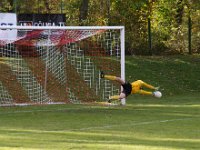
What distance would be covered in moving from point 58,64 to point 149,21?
51.6ft

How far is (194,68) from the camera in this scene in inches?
1447

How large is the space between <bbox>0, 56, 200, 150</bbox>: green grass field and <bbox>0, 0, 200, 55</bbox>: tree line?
1098 cm

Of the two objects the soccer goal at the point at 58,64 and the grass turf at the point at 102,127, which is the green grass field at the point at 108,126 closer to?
the grass turf at the point at 102,127

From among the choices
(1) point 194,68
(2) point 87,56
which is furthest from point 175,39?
(2) point 87,56

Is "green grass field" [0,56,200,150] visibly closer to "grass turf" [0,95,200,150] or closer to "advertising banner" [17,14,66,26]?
"grass turf" [0,95,200,150]

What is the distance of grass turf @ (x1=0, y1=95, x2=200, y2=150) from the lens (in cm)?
1396

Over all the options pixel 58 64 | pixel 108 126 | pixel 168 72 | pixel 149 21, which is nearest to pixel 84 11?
pixel 149 21

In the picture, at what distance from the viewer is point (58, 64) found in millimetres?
26688

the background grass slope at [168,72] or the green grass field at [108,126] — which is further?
the background grass slope at [168,72]

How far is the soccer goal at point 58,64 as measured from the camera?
24.9m

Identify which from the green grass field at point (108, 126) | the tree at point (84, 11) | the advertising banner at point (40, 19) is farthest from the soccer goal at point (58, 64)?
the tree at point (84, 11)

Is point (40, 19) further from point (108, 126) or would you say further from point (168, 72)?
point (108, 126)

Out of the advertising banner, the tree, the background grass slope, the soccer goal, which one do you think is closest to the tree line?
the tree

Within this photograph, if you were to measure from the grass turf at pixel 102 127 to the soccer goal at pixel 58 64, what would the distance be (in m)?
1.50
